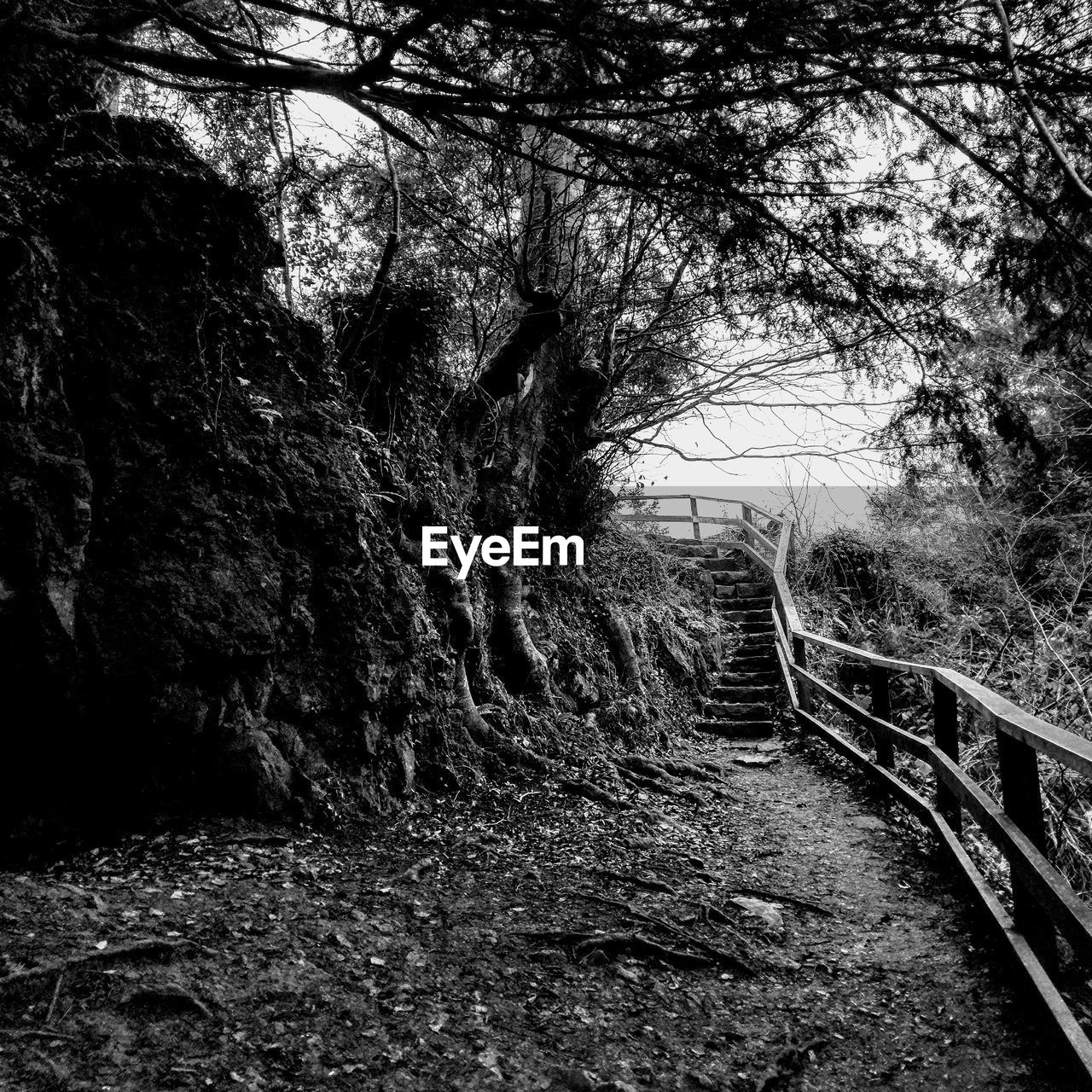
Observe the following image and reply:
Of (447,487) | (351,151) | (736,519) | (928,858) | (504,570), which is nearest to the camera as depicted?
(928,858)

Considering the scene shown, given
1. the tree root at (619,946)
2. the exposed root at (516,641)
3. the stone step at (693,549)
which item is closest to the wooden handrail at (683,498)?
the stone step at (693,549)

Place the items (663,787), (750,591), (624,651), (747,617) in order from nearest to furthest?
1. (663,787)
2. (624,651)
3. (747,617)
4. (750,591)

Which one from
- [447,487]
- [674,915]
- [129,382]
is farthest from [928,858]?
[129,382]

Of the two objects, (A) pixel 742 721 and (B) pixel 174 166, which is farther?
(A) pixel 742 721

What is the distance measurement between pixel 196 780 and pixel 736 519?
43.5 ft

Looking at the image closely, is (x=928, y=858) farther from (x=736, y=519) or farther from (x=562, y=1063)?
(x=736, y=519)

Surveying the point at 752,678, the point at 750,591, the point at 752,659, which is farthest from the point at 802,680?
the point at 750,591

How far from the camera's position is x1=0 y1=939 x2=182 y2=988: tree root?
2.43 meters

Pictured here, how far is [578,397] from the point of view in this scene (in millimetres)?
9312

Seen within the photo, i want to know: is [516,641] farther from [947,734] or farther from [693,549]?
[693,549]

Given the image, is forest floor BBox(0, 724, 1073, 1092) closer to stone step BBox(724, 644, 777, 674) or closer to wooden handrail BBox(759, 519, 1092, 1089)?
wooden handrail BBox(759, 519, 1092, 1089)

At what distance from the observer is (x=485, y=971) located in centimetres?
313
